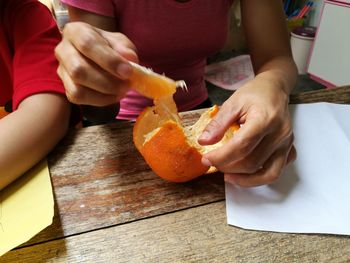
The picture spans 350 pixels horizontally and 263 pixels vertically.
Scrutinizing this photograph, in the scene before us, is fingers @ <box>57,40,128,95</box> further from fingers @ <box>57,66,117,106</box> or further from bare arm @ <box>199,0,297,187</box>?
bare arm @ <box>199,0,297,187</box>

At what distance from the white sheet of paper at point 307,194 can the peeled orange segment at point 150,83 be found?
157mm

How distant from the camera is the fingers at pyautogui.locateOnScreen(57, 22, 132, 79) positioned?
376 mm

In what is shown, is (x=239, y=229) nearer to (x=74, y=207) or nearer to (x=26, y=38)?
(x=74, y=207)

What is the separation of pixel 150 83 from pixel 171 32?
1.15 ft

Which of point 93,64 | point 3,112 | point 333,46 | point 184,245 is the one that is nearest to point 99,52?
point 93,64

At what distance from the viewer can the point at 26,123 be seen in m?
0.46

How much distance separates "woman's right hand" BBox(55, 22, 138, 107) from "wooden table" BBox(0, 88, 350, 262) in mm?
107

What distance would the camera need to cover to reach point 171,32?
2.39ft

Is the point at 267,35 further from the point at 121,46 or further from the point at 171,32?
the point at 121,46

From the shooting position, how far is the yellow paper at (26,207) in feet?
1.22

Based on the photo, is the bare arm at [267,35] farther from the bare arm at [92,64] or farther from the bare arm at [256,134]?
the bare arm at [92,64]

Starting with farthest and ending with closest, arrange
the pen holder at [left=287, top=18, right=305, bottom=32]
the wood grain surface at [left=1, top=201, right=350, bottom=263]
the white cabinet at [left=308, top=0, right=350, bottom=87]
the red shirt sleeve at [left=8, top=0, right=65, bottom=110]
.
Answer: the pen holder at [left=287, top=18, right=305, bottom=32], the white cabinet at [left=308, top=0, right=350, bottom=87], the red shirt sleeve at [left=8, top=0, right=65, bottom=110], the wood grain surface at [left=1, top=201, right=350, bottom=263]

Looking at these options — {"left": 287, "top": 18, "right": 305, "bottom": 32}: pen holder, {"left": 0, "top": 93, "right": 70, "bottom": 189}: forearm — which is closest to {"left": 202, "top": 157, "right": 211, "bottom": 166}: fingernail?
{"left": 0, "top": 93, "right": 70, "bottom": 189}: forearm

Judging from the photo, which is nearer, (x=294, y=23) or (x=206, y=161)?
(x=206, y=161)
